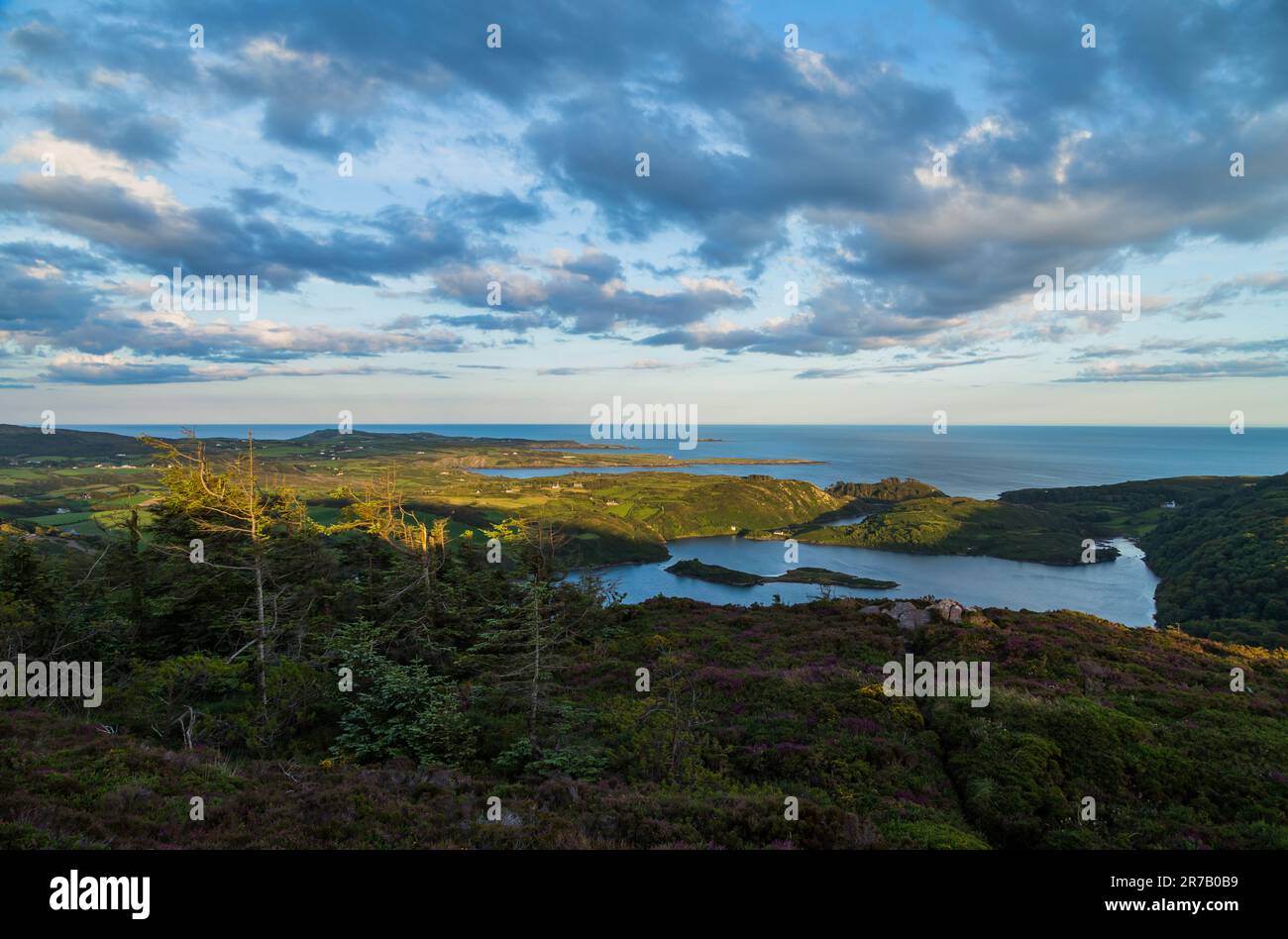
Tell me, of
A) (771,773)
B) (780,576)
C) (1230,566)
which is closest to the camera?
(771,773)

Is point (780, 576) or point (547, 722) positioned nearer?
point (547, 722)

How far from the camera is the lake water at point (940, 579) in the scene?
101125mm

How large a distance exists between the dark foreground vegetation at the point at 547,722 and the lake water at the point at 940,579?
62.8 metres

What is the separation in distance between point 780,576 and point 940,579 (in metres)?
38.8

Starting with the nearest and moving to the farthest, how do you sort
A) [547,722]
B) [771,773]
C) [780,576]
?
1. [771,773]
2. [547,722]
3. [780,576]

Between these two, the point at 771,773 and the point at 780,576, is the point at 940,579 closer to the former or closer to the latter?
the point at 780,576

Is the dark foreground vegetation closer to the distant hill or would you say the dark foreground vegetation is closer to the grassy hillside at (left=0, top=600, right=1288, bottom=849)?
the grassy hillside at (left=0, top=600, right=1288, bottom=849)

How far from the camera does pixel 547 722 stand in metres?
18.7

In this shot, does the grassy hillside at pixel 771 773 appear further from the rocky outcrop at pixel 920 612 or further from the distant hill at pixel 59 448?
the distant hill at pixel 59 448

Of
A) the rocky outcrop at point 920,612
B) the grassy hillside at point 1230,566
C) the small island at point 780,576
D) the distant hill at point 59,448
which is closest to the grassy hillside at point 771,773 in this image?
the rocky outcrop at point 920,612

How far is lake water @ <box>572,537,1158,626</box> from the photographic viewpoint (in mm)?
101125

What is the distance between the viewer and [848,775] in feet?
48.5

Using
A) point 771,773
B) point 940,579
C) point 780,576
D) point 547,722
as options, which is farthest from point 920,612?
point 940,579

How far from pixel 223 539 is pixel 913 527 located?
16324 cm
